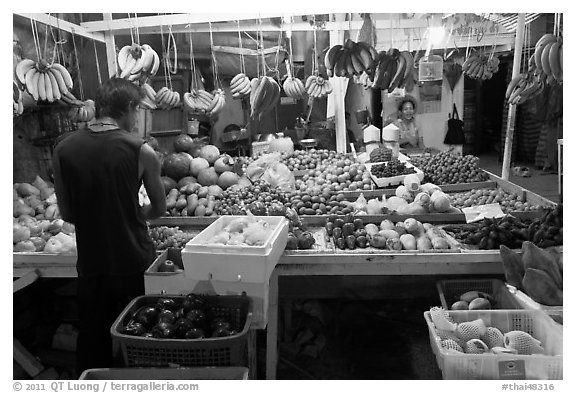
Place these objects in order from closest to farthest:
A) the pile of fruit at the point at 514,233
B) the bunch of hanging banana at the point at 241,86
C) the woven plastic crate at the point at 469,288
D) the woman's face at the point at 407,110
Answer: the woven plastic crate at the point at 469,288, the pile of fruit at the point at 514,233, the bunch of hanging banana at the point at 241,86, the woman's face at the point at 407,110

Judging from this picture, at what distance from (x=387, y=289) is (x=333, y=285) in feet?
1.33

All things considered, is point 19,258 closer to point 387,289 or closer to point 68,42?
point 387,289

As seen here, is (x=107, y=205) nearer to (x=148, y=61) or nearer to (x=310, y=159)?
(x=148, y=61)

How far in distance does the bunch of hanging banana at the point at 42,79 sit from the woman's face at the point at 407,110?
6.77 meters

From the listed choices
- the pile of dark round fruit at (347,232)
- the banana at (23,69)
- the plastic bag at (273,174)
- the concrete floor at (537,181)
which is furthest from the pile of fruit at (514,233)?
the concrete floor at (537,181)

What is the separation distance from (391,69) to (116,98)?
9.76 ft

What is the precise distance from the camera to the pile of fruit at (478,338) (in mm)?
2129

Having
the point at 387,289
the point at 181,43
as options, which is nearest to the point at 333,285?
the point at 387,289

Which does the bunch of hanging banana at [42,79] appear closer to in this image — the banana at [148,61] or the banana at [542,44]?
the banana at [148,61]

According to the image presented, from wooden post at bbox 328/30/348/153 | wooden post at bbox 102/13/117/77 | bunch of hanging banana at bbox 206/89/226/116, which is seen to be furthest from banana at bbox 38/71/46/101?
wooden post at bbox 328/30/348/153

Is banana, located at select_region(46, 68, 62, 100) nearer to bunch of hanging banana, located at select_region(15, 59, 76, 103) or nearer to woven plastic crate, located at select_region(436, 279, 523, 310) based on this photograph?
bunch of hanging banana, located at select_region(15, 59, 76, 103)

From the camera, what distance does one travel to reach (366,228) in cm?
341

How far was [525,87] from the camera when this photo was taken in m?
4.25
